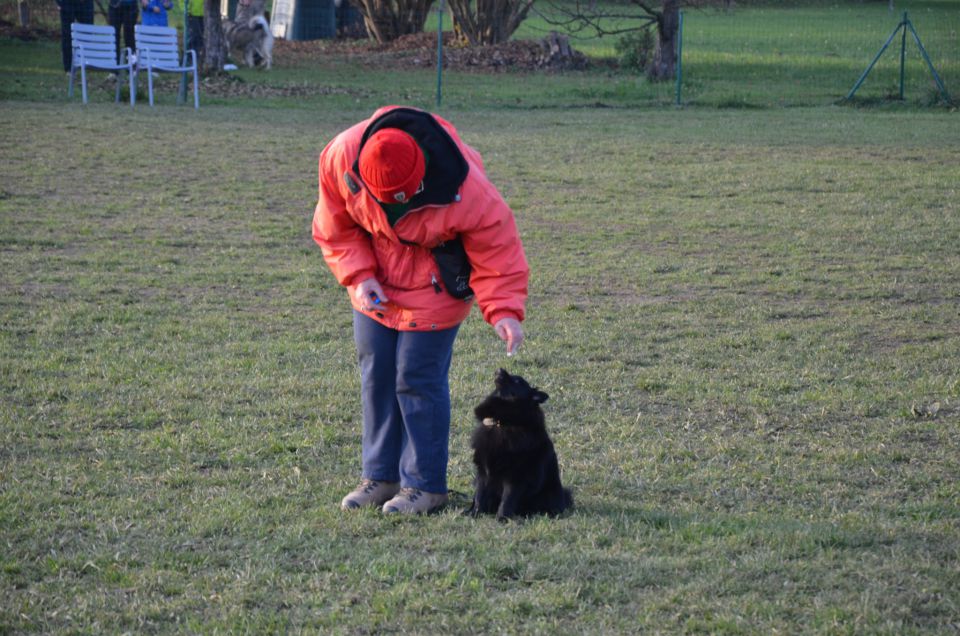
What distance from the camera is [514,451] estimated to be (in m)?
4.27

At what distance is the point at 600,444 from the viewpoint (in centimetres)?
543

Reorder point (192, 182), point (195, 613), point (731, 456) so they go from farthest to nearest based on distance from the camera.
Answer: point (192, 182) < point (731, 456) < point (195, 613)

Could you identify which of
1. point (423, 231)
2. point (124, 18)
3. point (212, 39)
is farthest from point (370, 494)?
point (212, 39)

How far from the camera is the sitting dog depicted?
24.6 meters

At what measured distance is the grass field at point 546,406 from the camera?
3.66 meters

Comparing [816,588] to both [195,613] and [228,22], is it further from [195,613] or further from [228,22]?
[228,22]

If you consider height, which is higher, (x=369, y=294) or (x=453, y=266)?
(x=453, y=266)

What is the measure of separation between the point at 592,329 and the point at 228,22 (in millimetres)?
21135

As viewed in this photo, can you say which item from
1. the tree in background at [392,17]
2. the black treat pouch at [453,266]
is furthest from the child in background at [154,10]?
the black treat pouch at [453,266]

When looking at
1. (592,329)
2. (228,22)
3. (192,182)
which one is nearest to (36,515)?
(592,329)

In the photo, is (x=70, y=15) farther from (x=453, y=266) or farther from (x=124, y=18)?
(x=453, y=266)

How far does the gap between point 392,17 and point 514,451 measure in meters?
30.3

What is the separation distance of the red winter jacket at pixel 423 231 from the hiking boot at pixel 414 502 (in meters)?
0.72

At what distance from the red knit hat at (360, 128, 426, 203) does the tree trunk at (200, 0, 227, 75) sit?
1929cm
